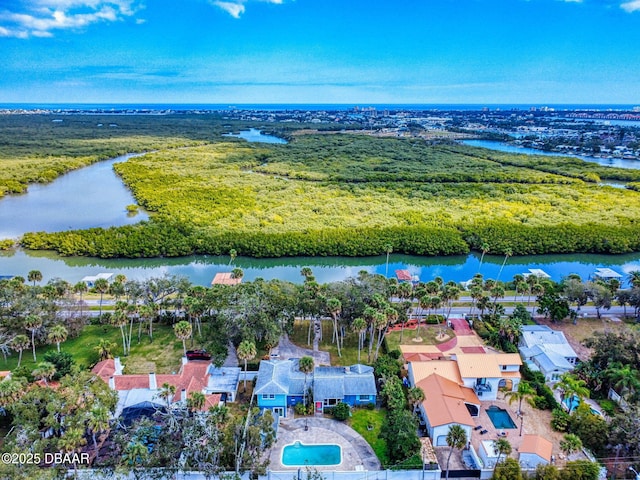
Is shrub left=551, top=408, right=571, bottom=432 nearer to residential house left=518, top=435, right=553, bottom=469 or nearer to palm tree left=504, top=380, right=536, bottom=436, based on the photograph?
palm tree left=504, top=380, right=536, bottom=436

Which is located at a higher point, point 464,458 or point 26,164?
point 26,164

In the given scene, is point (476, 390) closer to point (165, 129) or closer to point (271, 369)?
point (271, 369)

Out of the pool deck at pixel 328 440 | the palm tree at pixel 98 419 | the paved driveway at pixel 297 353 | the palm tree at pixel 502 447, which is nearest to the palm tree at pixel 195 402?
the palm tree at pixel 98 419

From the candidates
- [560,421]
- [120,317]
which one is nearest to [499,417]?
[560,421]

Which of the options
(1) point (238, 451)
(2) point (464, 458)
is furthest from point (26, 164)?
(2) point (464, 458)

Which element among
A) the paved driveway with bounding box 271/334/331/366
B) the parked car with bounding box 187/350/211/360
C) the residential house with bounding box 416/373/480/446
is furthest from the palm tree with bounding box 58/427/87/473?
the residential house with bounding box 416/373/480/446

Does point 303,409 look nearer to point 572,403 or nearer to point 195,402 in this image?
point 195,402
